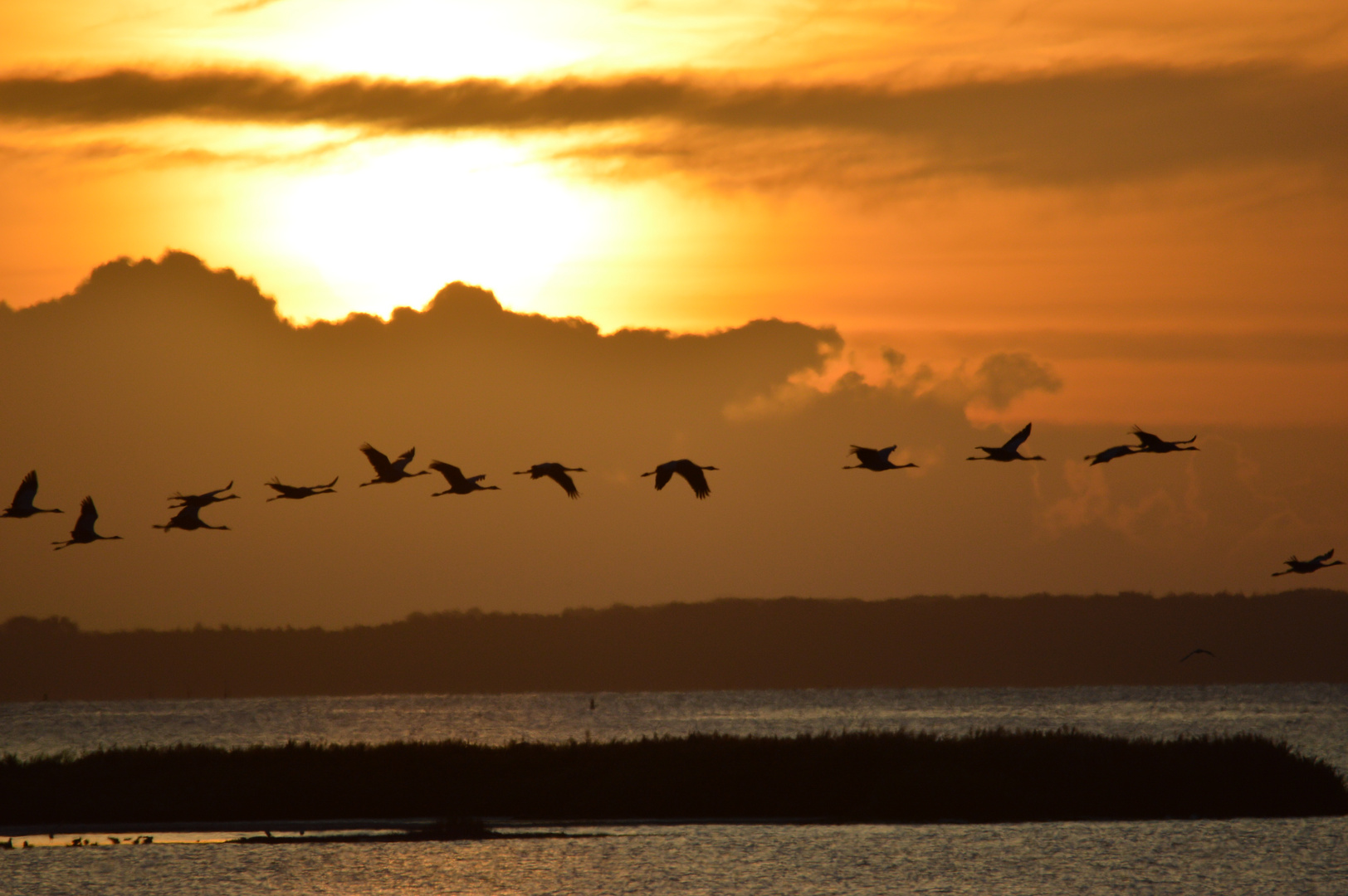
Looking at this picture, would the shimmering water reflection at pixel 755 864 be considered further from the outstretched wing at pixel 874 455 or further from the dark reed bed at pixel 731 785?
the outstretched wing at pixel 874 455

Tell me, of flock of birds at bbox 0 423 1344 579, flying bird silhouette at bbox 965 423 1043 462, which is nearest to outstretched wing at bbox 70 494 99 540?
flock of birds at bbox 0 423 1344 579

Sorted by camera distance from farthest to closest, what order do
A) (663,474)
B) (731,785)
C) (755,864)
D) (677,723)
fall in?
1. (677,723)
2. (731,785)
3. (755,864)
4. (663,474)

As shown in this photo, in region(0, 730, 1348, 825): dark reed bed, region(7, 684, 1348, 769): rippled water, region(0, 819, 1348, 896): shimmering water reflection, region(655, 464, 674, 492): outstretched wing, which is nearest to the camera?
region(655, 464, 674, 492): outstretched wing

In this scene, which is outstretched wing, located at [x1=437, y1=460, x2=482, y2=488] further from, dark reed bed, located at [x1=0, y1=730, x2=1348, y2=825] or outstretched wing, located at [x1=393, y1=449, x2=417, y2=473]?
dark reed bed, located at [x1=0, y1=730, x2=1348, y2=825]

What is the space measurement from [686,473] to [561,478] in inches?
132

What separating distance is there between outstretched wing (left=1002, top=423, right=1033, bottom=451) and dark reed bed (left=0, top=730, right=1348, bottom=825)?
19318 mm

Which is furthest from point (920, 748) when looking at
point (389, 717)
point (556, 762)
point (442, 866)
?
point (389, 717)

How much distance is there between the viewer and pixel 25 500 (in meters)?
37.0

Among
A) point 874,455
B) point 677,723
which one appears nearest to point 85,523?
point 874,455

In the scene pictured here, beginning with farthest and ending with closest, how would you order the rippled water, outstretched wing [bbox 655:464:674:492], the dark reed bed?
the rippled water
the dark reed bed
outstretched wing [bbox 655:464:674:492]

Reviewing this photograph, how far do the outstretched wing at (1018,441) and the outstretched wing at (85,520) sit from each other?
71.1 ft

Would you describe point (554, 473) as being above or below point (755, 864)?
above

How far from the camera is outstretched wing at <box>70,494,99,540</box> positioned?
3684 cm

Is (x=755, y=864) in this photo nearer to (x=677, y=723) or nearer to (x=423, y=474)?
(x=423, y=474)
